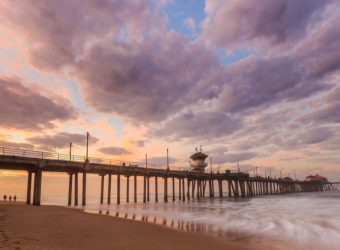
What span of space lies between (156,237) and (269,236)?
566 cm

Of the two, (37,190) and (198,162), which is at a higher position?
(198,162)

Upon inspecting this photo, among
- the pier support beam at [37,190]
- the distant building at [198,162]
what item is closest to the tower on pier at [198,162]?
the distant building at [198,162]

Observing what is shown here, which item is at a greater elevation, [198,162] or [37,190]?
[198,162]

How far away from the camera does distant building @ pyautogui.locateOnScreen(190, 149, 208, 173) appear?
75.7 meters

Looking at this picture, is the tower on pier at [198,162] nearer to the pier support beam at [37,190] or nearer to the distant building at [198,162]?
the distant building at [198,162]

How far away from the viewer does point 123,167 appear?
4444 centimetres

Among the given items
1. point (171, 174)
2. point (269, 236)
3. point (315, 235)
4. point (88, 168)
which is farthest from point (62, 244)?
point (171, 174)

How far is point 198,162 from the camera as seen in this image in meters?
76.1

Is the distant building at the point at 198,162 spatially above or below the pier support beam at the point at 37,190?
above

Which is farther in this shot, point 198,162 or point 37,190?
point 198,162

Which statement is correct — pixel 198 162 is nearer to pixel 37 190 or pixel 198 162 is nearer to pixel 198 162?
pixel 198 162

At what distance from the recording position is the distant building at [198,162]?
248ft

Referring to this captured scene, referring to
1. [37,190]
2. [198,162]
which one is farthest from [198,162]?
[37,190]

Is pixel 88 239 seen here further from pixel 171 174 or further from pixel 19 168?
pixel 171 174
